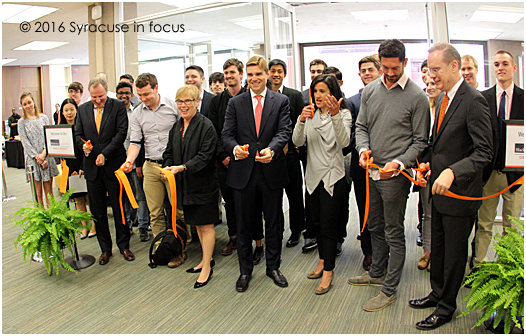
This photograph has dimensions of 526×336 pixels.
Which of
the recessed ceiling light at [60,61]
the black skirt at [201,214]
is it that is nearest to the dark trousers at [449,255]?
the black skirt at [201,214]

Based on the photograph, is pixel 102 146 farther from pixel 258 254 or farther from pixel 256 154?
pixel 258 254

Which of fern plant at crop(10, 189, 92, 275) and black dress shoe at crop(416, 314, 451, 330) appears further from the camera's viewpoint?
fern plant at crop(10, 189, 92, 275)

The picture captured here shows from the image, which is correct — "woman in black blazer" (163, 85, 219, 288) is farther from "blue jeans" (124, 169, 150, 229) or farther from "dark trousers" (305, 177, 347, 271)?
"blue jeans" (124, 169, 150, 229)

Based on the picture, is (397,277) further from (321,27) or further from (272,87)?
(321,27)

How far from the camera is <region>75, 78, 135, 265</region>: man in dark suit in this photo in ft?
11.9

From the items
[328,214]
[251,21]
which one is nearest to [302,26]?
[251,21]

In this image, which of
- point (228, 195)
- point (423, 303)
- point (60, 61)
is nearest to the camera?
point (423, 303)

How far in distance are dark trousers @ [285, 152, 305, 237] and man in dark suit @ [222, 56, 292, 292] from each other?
700mm

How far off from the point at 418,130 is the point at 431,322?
121 cm

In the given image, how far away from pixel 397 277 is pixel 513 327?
2.33 feet

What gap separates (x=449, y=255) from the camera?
7.82ft

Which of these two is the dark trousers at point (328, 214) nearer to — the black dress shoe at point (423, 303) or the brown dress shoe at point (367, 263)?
the brown dress shoe at point (367, 263)

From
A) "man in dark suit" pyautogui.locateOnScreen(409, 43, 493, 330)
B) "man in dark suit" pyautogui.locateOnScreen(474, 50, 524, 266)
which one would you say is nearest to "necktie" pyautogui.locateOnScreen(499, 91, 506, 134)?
"man in dark suit" pyautogui.locateOnScreen(474, 50, 524, 266)

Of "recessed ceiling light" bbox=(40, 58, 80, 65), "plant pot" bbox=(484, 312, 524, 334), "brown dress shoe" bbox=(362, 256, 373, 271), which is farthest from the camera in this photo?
"recessed ceiling light" bbox=(40, 58, 80, 65)
